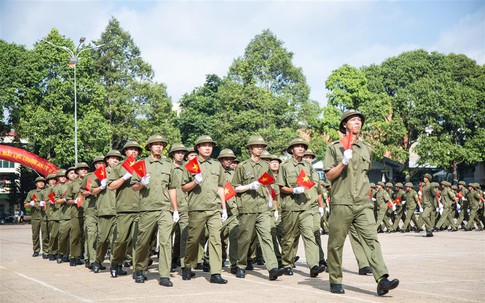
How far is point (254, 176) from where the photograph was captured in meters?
11.6

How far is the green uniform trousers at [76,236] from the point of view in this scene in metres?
15.0

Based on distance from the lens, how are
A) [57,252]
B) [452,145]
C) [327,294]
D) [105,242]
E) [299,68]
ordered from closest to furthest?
[327,294], [105,242], [57,252], [452,145], [299,68]

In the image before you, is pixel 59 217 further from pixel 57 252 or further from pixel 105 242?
pixel 105 242

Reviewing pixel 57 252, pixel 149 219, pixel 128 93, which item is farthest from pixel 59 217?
pixel 128 93

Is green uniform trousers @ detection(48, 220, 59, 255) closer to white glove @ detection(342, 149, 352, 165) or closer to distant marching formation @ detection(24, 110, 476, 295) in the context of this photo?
distant marching formation @ detection(24, 110, 476, 295)

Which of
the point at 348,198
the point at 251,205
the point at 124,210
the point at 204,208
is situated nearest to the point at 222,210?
the point at 251,205

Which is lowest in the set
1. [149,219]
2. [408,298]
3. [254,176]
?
[408,298]

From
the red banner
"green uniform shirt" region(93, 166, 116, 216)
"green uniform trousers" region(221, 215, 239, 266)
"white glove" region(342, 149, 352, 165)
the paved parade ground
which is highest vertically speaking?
the red banner

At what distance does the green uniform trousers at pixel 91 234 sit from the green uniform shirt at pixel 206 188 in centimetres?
362

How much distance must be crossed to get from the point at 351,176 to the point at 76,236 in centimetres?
823

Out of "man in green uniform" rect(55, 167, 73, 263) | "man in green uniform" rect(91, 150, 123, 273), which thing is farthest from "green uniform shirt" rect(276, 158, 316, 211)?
"man in green uniform" rect(55, 167, 73, 263)

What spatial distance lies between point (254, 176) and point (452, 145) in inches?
1800

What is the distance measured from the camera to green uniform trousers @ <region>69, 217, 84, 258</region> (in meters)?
15.0

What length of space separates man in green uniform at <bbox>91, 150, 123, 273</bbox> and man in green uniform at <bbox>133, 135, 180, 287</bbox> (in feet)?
6.41
